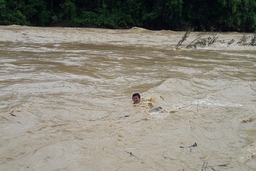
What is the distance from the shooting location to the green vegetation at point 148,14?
23.9 m

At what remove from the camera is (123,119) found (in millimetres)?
4102

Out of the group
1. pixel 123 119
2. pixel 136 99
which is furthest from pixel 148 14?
pixel 123 119

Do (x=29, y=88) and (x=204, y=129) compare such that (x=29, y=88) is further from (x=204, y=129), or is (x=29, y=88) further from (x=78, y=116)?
(x=204, y=129)

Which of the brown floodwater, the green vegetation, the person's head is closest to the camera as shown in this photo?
the brown floodwater

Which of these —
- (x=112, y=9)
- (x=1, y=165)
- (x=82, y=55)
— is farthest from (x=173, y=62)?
(x=112, y=9)

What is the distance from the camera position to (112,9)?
2586 centimetres

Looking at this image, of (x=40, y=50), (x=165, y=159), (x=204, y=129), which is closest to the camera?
(x=165, y=159)

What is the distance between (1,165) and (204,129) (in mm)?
2381

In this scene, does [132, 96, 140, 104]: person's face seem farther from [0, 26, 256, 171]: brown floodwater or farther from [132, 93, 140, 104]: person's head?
[0, 26, 256, 171]: brown floodwater

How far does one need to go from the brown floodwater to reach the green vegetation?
17317 millimetres

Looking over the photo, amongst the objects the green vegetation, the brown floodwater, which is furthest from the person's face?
the green vegetation

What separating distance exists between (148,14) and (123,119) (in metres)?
21.8

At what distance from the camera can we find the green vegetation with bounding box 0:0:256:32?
23938 millimetres

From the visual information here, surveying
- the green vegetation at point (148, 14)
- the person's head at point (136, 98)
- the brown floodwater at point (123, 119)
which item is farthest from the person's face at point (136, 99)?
the green vegetation at point (148, 14)
